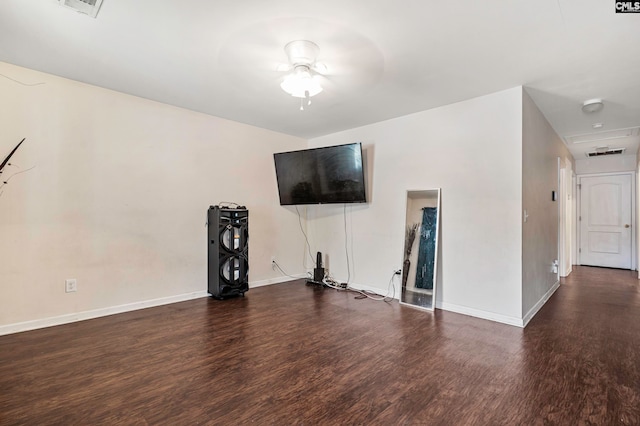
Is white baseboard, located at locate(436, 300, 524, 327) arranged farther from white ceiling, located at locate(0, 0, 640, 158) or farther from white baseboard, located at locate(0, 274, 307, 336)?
white baseboard, located at locate(0, 274, 307, 336)

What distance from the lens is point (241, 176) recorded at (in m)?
4.48

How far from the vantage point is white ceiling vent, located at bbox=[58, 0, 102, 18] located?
1.91 m

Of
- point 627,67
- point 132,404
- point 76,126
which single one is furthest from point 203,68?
point 627,67

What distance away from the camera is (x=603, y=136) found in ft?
15.8

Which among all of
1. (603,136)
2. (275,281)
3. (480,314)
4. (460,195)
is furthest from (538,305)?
(275,281)

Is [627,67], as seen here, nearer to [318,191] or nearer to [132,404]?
[318,191]

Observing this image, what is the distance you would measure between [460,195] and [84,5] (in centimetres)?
371

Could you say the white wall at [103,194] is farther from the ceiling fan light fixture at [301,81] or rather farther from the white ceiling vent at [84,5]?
the ceiling fan light fixture at [301,81]

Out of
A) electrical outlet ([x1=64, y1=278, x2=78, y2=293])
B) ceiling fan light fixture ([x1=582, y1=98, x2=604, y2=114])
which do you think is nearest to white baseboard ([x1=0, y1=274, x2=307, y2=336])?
electrical outlet ([x1=64, y1=278, x2=78, y2=293])

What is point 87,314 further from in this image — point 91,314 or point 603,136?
point 603,136

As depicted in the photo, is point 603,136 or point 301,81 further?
point 603,136

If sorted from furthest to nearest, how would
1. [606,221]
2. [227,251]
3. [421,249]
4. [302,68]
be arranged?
[606,221], [227,251], [421,249], [302,68]

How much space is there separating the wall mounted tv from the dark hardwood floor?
1637mm

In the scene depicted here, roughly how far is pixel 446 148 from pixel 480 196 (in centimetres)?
71
